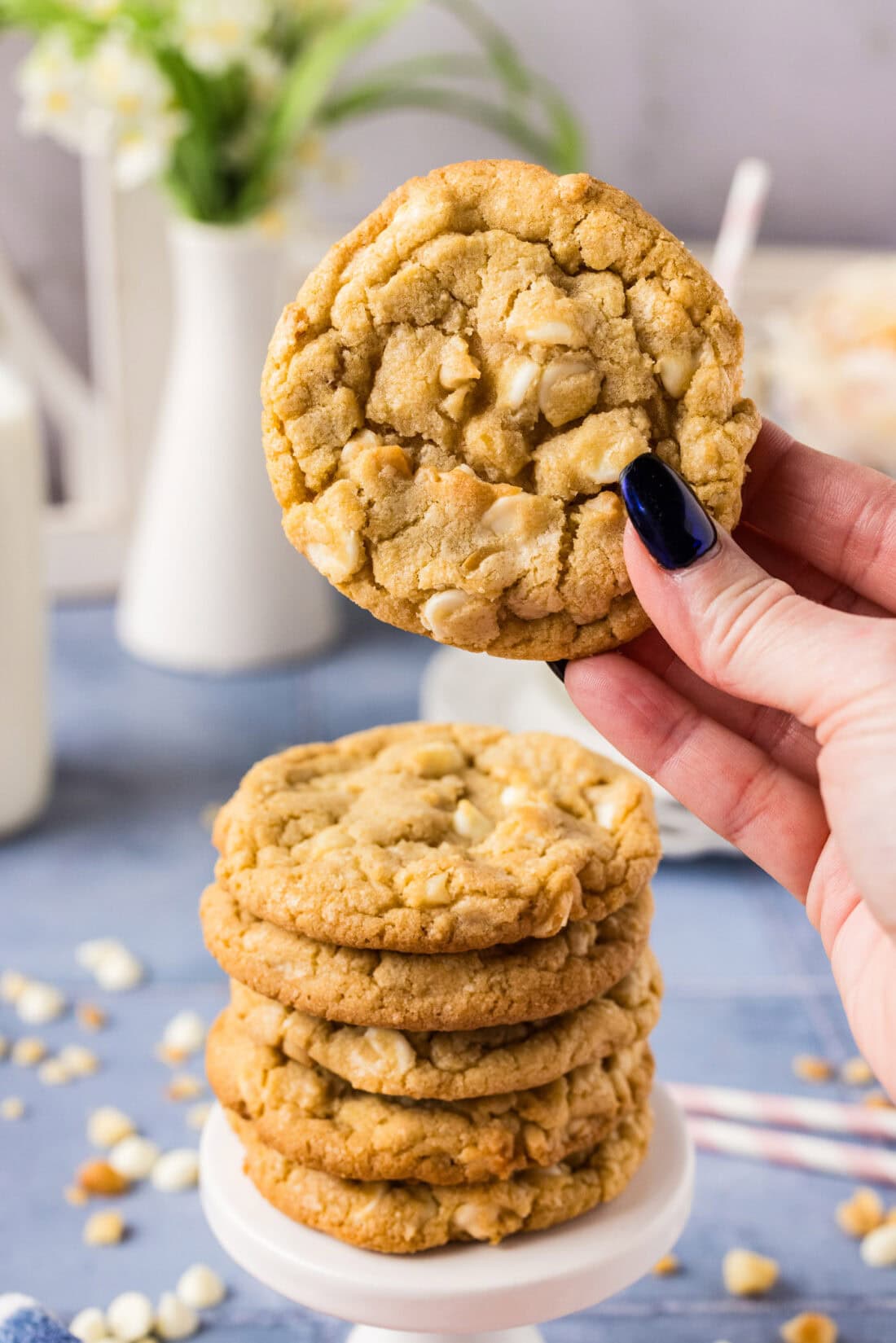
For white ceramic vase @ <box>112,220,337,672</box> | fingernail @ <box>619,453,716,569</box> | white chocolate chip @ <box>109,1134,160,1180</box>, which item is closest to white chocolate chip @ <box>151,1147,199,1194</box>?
white chocolate chip @ <box>109,1134,160,1180</box>

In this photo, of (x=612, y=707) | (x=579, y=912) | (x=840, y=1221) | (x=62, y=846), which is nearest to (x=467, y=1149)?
(x=579, y=912)

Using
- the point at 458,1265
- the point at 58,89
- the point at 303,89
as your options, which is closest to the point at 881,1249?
the point at 458,1265

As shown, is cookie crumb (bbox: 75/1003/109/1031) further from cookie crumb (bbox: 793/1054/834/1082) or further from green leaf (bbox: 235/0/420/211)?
green leaf (bbox: 235/0/420/211)

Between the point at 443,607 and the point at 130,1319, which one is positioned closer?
the point at 443,607

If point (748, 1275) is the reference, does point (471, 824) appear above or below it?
above

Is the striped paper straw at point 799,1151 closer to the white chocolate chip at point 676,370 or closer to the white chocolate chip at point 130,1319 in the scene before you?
the white chocolate chip at point 130,1319

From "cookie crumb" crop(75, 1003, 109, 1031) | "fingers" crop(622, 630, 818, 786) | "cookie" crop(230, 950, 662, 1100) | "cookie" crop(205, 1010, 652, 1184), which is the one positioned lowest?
"cookie crumb" crop(75, 1003, 109, 1031)

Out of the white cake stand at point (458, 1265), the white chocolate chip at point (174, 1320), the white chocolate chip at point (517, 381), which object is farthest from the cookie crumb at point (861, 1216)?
the white chocolate chip at point (517, 381)

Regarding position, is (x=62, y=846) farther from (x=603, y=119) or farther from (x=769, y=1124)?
(x=603, y=119)

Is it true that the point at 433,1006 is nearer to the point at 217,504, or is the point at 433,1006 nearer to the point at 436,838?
the point at 436,838
